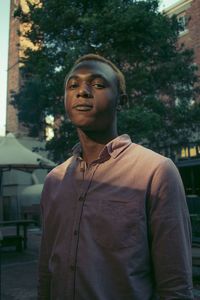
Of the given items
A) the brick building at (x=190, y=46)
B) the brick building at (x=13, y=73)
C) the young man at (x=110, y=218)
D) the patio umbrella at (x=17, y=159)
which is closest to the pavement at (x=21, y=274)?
the patio umbrella at (x=17, y=159)

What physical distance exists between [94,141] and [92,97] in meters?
0.22

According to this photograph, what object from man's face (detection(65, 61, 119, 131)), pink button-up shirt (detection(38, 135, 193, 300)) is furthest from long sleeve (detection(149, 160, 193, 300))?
man's face (detection(65, 61, 119, 131))

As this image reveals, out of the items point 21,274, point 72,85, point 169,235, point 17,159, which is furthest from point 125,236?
point 17,159

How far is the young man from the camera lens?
4.68 ft

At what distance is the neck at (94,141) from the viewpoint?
173 centimetres

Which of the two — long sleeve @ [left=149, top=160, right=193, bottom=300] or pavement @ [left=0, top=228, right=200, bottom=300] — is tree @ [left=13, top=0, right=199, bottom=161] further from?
long sleeve @ [left=149, top=160, right=193, bottom=300]

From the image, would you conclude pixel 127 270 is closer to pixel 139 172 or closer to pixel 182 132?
pixel 139 172

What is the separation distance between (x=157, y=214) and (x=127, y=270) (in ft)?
0.80

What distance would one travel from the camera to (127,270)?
1.40m

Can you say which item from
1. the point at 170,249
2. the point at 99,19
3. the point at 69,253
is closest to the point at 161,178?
the point at 170,249

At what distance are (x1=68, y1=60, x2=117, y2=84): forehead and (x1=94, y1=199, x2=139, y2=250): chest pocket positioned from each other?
1.90 feet

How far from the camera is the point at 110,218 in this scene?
148 centimetres

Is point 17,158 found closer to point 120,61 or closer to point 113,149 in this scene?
point 120,61

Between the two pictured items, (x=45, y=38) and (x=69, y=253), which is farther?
(x=45, y=38)
